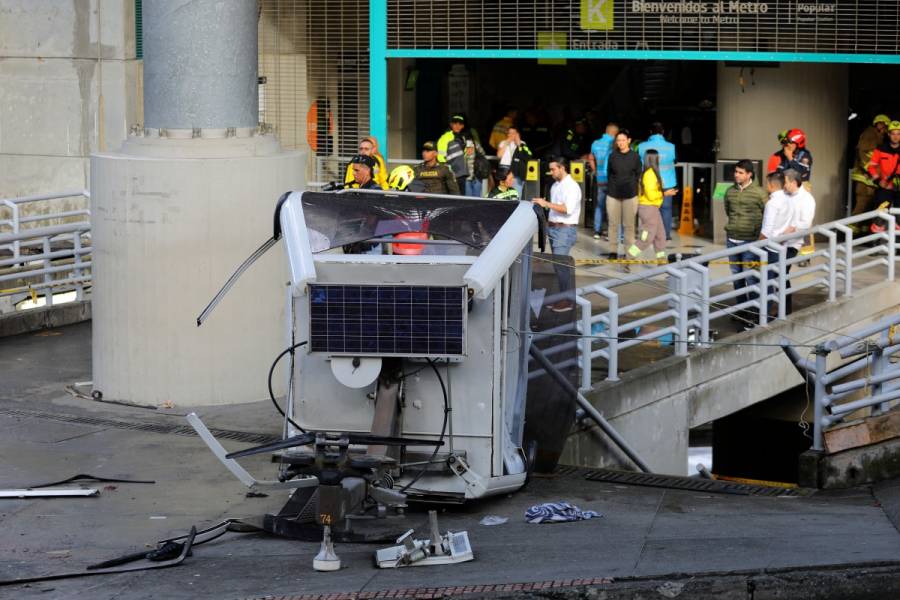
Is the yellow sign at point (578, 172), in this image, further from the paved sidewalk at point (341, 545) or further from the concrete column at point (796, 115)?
the paved sidewalk at point (341, 545)

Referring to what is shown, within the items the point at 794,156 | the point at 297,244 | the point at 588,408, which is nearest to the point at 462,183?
the point at 794,156

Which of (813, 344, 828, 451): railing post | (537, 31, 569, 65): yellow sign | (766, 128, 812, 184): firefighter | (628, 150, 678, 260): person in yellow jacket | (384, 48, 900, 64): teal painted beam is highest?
(537, 31, 569, 65): yellow sign

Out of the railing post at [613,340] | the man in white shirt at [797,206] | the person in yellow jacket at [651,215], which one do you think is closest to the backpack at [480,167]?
the person in yellow jacket at [651,215]

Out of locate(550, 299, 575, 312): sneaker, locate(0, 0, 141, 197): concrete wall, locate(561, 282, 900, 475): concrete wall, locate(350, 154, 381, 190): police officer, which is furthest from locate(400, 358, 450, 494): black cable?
locate(0, 0, 141, 197): concrete wall

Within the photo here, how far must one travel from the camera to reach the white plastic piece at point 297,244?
934 centimetres

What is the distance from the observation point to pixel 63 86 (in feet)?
78.2

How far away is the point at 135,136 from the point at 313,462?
5356mm

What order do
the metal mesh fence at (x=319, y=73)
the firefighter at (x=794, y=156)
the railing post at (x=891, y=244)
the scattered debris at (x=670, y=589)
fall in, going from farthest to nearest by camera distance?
the metal mesh fence at (x=319, y=73) < the firefighter at (x=794, y=156) < the railing post at (x=891, y=244) < the scattered debris at (x=670, y=589)

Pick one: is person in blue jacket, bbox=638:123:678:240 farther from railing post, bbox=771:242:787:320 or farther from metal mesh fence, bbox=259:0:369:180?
railing post, bbox=771:242:787:320

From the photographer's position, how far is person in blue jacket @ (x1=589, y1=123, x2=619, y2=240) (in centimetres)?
2095

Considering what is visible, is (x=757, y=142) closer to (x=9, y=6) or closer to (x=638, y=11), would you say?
(x=638, y=11)

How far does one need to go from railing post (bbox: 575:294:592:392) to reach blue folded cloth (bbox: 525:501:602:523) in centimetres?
319

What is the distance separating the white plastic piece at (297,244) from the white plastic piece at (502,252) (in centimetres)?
97

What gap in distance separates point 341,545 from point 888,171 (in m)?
12.2
